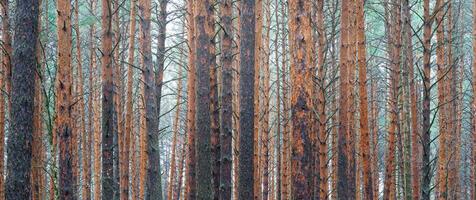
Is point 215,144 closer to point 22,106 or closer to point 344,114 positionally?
point 344,114

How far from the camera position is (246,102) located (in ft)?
26.2

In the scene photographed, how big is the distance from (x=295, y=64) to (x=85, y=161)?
328 inches

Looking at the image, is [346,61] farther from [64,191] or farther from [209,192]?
[64,191]

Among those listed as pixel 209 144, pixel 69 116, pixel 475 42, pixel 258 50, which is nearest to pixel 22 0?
pixel 69 116

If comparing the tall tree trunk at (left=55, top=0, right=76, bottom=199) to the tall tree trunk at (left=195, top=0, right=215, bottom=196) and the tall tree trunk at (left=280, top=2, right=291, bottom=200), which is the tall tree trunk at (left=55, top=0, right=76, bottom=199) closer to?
the tall tree trunk at (left=195, top=0, right=215, bottom=196)

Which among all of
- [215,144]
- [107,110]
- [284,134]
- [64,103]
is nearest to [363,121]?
[215,144]

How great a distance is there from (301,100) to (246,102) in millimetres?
2475

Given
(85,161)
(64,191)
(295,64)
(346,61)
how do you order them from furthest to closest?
(85,161) < (346,61) < (64,191) < (295,64)

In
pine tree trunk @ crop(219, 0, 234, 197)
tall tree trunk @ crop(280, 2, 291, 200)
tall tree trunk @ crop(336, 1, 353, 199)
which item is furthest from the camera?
tall tree trunk @ crop(280, 2, 291, 200)

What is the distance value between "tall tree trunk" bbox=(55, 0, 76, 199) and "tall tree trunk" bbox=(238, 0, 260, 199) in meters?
2.48

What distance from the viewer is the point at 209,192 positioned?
25.3ft

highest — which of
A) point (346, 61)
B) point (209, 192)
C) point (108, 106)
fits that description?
point (346, 61)

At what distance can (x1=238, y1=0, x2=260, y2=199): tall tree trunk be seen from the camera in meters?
7.82

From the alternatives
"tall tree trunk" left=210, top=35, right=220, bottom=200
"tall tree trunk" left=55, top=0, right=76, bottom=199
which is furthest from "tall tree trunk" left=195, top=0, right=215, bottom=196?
"tall tree trunk" left=55, top=0, right=76, bottom=199
